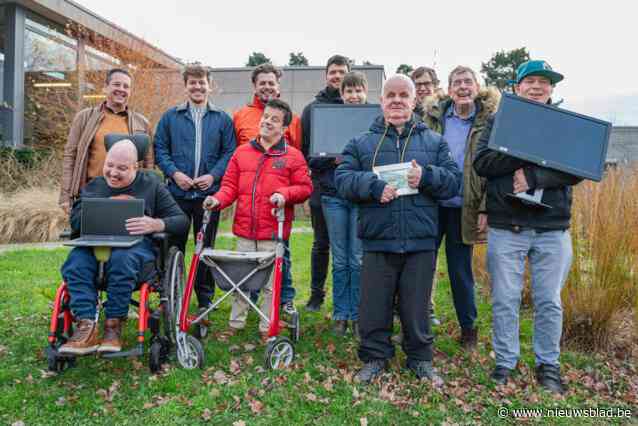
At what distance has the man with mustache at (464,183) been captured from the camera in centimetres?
389

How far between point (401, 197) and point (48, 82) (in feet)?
53.5

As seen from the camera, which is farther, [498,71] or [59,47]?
[498,71]

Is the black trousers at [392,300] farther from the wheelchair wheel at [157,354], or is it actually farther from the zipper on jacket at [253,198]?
the wheelchair wheel at [157,354]

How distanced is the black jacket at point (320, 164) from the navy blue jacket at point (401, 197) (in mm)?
857

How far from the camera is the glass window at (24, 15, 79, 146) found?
586 inches

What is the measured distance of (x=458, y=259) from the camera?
4.08m

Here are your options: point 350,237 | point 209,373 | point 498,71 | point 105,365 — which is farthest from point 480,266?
point 498,71

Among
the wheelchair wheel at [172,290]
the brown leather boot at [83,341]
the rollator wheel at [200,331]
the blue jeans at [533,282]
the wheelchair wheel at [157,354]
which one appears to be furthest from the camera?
the rollator wheel at [200,331]

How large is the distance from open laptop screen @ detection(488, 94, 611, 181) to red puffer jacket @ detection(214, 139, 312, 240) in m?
1.64

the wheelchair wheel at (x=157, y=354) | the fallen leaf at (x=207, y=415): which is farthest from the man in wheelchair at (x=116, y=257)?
the fallen leaf at (x=207, y=415)

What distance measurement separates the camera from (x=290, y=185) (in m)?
4.32

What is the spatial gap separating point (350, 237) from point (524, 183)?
1.62 meters

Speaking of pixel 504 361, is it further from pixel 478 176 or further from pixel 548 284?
pixel 478 176

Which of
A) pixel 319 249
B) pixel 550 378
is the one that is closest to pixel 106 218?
pixel 319 249
